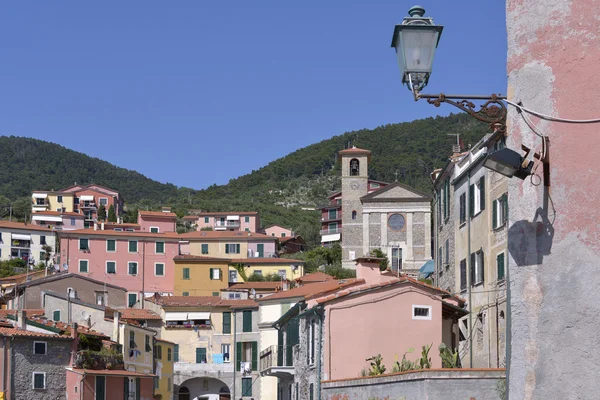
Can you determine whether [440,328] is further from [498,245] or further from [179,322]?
[179,322]

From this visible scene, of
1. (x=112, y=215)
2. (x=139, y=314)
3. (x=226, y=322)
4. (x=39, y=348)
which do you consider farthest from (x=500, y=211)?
(x=112, y=215)

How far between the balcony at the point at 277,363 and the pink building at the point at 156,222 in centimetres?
6370

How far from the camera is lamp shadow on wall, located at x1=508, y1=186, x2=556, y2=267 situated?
7535 mm

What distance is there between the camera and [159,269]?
316ft

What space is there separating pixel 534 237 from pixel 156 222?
109333 mm

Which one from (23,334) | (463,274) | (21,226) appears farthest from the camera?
(21,226)

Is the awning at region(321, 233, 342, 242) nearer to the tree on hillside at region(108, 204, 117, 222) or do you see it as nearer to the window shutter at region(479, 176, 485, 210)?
the tree on hillside at region(108, 204, 117, 222)

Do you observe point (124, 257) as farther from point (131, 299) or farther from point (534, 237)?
point (534, 237)

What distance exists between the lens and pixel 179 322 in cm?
7612

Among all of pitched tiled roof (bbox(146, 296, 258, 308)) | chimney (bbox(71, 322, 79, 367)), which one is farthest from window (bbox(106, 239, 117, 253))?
chimney (bbox(71, 322, 79, 367))

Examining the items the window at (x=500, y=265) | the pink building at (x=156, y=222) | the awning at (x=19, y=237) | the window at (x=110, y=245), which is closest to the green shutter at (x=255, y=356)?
the window at (x=110, y=245)

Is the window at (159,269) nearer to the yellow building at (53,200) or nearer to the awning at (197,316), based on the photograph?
the awning at (197,316)

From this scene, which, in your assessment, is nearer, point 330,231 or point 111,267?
point 111,267

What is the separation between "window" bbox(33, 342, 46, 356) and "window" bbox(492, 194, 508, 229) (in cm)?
2874
